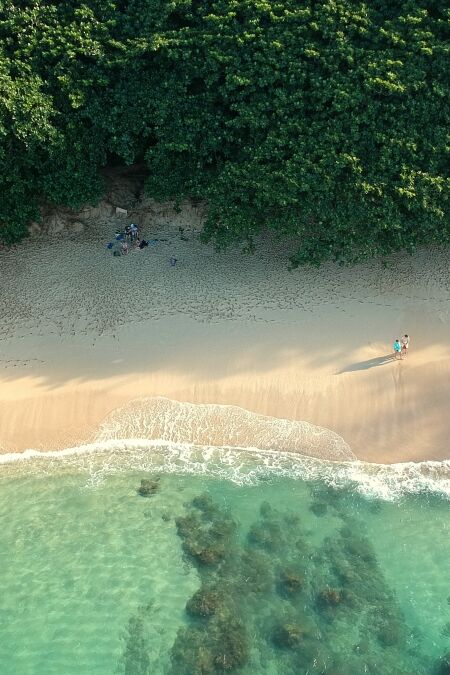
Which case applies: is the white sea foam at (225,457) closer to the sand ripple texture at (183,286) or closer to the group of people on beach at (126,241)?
the sand ripple texture at (183,286)

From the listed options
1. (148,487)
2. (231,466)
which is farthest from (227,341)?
(148,487)

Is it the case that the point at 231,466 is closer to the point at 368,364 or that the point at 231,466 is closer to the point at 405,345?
the point at 368,364

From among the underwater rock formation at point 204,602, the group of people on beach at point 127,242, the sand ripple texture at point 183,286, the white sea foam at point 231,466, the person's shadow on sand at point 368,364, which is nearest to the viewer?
the underwater rock formation at point 204,602

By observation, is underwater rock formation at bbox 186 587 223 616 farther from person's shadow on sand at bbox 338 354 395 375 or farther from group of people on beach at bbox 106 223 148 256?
group of people on beach at bbox 106 223 148 256

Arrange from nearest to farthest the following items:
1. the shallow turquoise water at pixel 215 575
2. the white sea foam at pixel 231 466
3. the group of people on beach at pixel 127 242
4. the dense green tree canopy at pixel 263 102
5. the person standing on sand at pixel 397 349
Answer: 1. the shallow turquoise water at pixel 215 575
2. the white sea foam at pixel 231 466
3. the dense green tree canopy at pixel 263 102
4. the person standing on sand at pixel 397 349
5. the group of people on beach at pixel 127 242

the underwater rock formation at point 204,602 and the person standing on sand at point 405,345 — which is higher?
the person standing on sand at point 405,345

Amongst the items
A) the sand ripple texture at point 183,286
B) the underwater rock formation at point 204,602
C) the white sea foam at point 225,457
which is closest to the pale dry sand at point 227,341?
the sand ripple texture at point 183,286

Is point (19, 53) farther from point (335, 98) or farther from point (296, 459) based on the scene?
point (296, 459)
